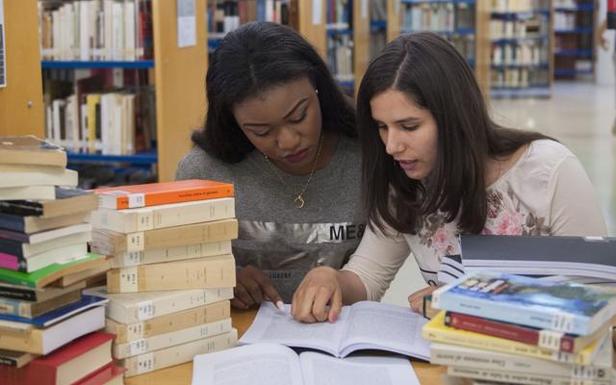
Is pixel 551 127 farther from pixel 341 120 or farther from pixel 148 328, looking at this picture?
pixel 148 328

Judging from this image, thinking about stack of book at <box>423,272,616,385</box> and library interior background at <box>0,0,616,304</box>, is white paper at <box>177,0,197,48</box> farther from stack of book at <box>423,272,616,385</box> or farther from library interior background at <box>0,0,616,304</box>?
stack of book at <box>423,272,616,385</box>

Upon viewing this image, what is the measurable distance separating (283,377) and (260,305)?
1.51 feet

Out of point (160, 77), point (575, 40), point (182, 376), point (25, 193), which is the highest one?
point (575, 40)

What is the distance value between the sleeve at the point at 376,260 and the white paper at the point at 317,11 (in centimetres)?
409

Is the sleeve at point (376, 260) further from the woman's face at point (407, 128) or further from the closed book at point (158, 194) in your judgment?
the closed book at point (158, 194)

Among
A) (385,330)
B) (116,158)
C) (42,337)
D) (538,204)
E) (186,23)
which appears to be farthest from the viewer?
(116,158)

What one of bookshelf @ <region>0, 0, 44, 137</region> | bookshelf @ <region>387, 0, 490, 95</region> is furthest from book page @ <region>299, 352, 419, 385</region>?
bookshelf @ <region>387, 0, 490, 95</region>

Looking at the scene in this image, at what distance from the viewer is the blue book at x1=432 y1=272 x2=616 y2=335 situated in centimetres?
117

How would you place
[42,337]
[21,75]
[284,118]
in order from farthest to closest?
[21,75] → [284,118] → [42,337]

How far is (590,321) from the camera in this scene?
1.15 metres

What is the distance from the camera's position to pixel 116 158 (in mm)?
4664

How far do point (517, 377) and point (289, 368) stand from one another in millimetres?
419

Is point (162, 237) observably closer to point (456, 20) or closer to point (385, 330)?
point (385, 330)

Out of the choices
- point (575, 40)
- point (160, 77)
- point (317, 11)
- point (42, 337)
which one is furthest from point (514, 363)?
point (575, 40)
